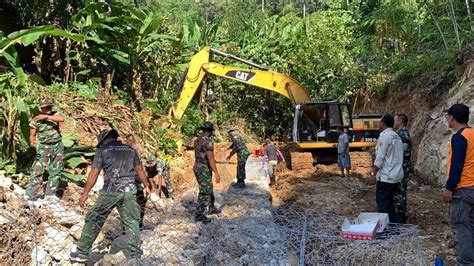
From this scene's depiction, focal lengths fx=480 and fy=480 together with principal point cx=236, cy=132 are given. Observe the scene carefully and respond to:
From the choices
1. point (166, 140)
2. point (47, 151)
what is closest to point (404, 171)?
point (47, 151)

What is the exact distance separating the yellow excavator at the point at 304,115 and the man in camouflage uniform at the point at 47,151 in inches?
247

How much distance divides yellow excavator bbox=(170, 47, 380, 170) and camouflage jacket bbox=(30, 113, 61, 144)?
20.7ft

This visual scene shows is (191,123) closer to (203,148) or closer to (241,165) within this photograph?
(241,165)

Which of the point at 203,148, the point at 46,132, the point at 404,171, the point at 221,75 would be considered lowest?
the point at 404,171

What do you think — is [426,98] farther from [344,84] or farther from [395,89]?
[344,84]

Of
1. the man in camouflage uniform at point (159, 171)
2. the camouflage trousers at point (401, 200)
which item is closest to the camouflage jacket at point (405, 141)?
the camouflage trousers at point (401, 200)

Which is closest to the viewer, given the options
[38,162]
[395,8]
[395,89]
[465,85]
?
[38,162]

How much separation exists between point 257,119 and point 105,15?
30.4 ft

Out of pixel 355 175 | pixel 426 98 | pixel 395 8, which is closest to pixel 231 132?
pixel 355 175

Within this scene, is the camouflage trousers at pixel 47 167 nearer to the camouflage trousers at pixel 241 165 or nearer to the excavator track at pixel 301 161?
the camouflage trousers at pixel 241 165

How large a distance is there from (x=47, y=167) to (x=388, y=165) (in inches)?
170

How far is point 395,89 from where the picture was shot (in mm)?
13867

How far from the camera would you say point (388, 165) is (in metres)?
5.50

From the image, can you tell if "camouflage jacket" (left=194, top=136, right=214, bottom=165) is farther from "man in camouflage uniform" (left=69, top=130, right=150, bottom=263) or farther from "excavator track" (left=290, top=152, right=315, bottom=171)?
"excavator track" (left=290, top=152, right=315, bottom=171)
